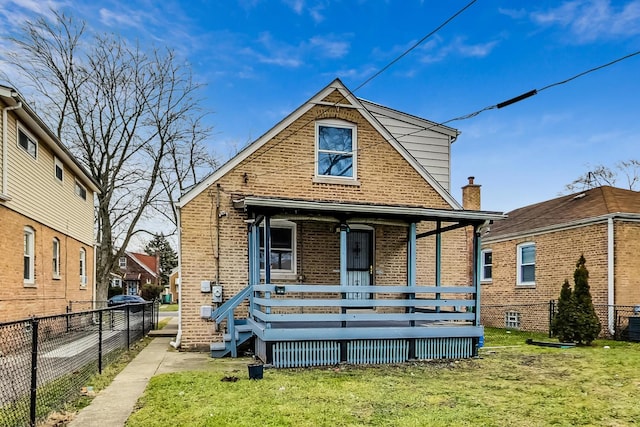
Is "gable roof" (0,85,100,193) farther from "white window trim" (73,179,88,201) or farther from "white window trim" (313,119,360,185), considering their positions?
"white window trim" (313,119,360,185)

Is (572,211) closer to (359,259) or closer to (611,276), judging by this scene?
(611,276)

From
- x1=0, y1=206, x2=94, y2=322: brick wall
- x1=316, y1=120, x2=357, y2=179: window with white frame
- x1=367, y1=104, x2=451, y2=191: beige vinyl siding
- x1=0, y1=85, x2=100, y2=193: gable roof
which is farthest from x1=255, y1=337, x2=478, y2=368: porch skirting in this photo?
x1=0, y1=85, x2=100, y2=193: gable roof

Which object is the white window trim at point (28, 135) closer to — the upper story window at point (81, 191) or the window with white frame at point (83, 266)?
the upper story window at point (81, 191)

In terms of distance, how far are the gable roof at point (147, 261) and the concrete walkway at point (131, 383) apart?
49585mm

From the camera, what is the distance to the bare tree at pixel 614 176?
32312mm

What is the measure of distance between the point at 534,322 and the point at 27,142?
1683 cm

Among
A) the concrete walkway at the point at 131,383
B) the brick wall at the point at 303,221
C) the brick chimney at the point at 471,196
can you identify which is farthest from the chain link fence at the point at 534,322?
the concrete walkway at the point at 131,383

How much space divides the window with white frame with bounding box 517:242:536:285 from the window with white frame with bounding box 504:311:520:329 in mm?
1210

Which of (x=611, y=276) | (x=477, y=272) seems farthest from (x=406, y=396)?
(x=611, y=276)

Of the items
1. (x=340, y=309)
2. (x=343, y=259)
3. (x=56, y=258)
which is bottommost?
(x=340, y=309)

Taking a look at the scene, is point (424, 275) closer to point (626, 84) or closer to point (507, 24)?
point (507, 24)

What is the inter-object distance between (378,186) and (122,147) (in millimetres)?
18002

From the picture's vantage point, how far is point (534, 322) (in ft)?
55.8

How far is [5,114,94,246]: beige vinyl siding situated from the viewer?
12.0 m
